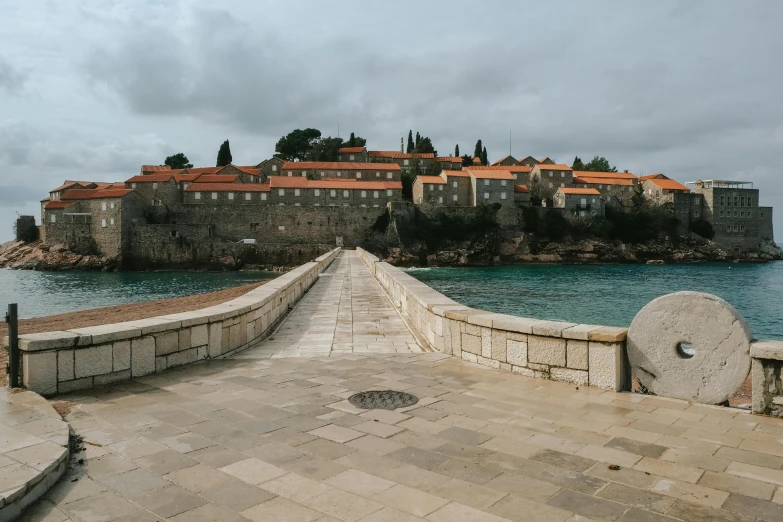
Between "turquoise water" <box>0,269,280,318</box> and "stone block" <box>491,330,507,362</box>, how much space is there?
103 feet

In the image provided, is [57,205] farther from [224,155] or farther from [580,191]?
[580,191]

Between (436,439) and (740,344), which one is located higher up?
(740,344)

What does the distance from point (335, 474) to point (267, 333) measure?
21.5 ft

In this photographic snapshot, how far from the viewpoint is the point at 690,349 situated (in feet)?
17.3

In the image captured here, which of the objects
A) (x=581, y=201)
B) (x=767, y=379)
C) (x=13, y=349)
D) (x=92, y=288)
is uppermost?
(x=581, y=201)

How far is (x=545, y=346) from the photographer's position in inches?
233

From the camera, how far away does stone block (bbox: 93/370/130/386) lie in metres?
5.55

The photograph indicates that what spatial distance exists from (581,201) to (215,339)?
275ft

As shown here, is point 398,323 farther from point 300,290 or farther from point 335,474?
point 335,474

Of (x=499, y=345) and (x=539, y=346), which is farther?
(x=499, y=345)

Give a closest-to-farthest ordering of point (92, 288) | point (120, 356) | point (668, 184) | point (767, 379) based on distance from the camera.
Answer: point (767, 379), point (120, 356), point (92, 288), point (668, 184)

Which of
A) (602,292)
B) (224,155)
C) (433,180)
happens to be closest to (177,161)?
(224,155)

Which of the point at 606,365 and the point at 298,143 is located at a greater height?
the point at 298,143

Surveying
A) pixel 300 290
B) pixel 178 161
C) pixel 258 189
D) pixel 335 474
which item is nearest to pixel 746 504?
pixel 335 474
